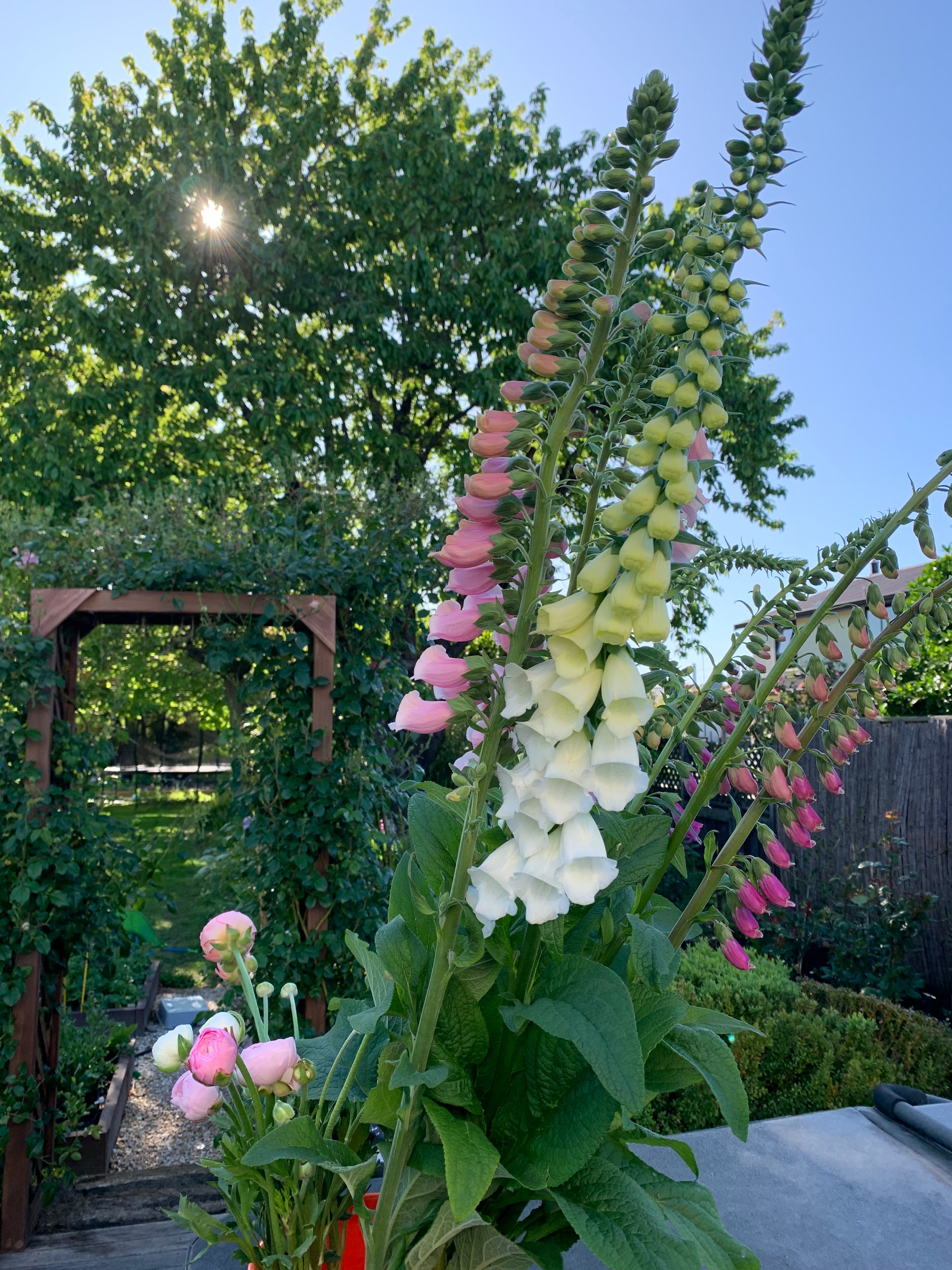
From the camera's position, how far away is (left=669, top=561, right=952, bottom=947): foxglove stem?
714mm

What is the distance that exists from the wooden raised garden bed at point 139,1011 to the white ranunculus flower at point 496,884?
16.3 feet

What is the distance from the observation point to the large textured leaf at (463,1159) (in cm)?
53

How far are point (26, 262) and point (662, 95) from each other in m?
9.29

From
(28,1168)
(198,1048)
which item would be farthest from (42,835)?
(198,1048)

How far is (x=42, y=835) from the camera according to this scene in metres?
3.21

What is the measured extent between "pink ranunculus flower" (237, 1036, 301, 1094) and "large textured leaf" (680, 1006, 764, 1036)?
31 centimetres

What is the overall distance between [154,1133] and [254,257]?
275 inches

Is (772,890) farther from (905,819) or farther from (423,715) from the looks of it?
(905,819)

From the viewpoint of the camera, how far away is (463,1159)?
547mm

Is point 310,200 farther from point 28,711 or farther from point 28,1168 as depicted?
point 28,1168

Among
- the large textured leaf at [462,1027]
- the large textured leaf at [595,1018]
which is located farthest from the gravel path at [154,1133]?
the large textured leaf at [595,1018]

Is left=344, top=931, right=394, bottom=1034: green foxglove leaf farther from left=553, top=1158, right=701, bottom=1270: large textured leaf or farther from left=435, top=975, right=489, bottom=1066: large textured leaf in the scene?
left=553, top=1158, right=701, bottom=1270: large textured leaf

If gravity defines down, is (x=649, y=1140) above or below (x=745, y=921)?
below

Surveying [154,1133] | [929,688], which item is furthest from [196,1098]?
[929,688]
